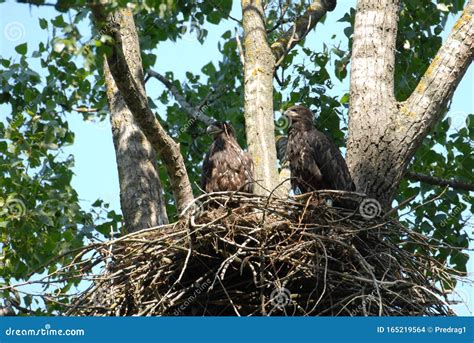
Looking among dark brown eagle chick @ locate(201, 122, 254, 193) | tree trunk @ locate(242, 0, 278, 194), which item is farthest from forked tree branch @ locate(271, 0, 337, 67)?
dark brown eagle chick @ locate(201, 122, 254, 193)

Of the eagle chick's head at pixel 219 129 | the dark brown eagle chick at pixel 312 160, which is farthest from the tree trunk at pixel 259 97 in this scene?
the eagle chick's head at pixel 219 129

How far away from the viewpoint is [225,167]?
9344 millimetres

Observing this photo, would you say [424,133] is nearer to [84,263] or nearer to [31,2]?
[84,263]

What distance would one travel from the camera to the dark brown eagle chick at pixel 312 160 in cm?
847

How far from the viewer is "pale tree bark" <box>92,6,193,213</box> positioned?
727 cm

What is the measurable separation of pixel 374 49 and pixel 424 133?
92 centimetres

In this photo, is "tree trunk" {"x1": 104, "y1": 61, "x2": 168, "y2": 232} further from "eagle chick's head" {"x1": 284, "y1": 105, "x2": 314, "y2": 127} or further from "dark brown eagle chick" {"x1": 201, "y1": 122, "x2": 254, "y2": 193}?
"eagle chick's head" {"x1": 284, "y1": 105, "x2": 314, "y2": 127}

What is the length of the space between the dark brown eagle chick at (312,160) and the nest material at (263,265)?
42.7 inches

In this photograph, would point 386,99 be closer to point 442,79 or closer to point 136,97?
point 442,79

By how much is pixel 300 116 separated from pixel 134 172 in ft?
6.74

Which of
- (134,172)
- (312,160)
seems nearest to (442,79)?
(312,160)

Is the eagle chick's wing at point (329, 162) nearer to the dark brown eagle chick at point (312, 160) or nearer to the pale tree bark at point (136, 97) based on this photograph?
the dark brown eagle chick at point (312, 160)

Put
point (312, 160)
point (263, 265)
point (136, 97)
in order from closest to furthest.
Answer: point (263, 265) < point (136, 97) < point (312, 160)

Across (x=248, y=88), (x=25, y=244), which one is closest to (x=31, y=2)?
(x=248, y=88)
